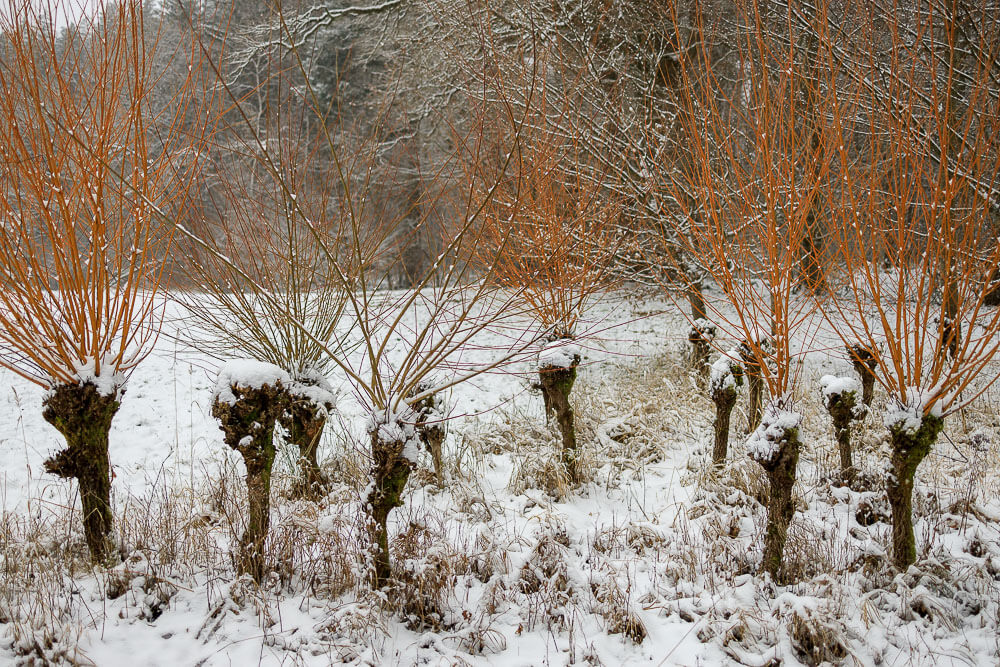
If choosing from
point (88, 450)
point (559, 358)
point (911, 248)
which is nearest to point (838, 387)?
point (911, 248)

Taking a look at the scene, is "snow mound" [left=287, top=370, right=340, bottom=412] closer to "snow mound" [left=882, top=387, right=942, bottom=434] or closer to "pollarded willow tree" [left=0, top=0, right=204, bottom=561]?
"pollarded willow tree" [left=0, top=0, right=204, bottom=561]

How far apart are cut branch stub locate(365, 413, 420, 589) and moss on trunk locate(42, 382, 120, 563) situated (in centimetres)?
148

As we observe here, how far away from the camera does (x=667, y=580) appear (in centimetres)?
313

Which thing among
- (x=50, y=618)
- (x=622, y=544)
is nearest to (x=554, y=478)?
(x=622, y=544)

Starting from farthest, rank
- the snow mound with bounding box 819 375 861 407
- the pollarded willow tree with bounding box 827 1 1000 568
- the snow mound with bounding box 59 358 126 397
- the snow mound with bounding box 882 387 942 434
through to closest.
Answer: the snow mound with bounding box 819 375 861 407, the snow mound with bounding box 59 358 126 397, the snow mound with bounding box 882 387 942 434, the pollarded willow tree with bounding box 827 1 1000 568

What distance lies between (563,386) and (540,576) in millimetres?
1682

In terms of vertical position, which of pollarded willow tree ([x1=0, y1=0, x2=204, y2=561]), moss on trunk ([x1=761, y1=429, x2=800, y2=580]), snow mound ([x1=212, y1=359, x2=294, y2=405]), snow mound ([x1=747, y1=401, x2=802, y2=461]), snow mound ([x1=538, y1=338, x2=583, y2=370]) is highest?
pollarded willow tree ([x1=0, y1=0, x2=204, y2=561])

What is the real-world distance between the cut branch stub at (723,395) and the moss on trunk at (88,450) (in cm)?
386

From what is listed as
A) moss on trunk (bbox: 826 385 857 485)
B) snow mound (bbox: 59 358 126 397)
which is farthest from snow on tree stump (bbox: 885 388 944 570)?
snow mound (bbox: 59 358 126 397)

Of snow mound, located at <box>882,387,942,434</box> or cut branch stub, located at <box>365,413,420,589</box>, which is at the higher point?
snow mound, located at <box>882,387,942,434</box>

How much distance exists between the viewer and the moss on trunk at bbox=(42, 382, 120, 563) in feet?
9.87

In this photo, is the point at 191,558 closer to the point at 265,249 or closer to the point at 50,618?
the point at 50,618

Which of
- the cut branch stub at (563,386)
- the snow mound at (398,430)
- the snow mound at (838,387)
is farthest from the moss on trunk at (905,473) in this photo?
the snow mound at (398,430)

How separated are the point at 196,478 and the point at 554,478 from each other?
117 inches
